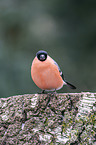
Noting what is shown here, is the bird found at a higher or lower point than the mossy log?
higher

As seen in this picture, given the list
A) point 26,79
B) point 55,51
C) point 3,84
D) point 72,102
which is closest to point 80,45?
point 55,51

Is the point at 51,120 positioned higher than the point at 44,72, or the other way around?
the point at 44,72

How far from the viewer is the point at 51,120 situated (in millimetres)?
2260

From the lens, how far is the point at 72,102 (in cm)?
229

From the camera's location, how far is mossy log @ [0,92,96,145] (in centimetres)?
218

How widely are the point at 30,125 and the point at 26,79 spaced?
14.0 feet

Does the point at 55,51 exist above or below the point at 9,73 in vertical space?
above

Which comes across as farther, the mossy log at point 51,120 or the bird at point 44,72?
the bird at point 44,72

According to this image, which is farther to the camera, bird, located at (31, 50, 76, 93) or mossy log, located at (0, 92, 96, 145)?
bird, located at (31, 50, 76, 93)

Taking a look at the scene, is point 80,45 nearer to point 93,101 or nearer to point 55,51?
point 55,51

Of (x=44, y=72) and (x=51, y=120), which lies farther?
(x=44, y=72)

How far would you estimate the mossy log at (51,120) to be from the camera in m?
2.18

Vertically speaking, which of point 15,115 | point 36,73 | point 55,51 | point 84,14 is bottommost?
point 15,115

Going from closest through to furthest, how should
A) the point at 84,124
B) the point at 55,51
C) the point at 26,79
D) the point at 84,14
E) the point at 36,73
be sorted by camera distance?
the point at 84,124 → the point at 36,73 → the point at 26,79 → the point at 55,51 → the point at 84,14
